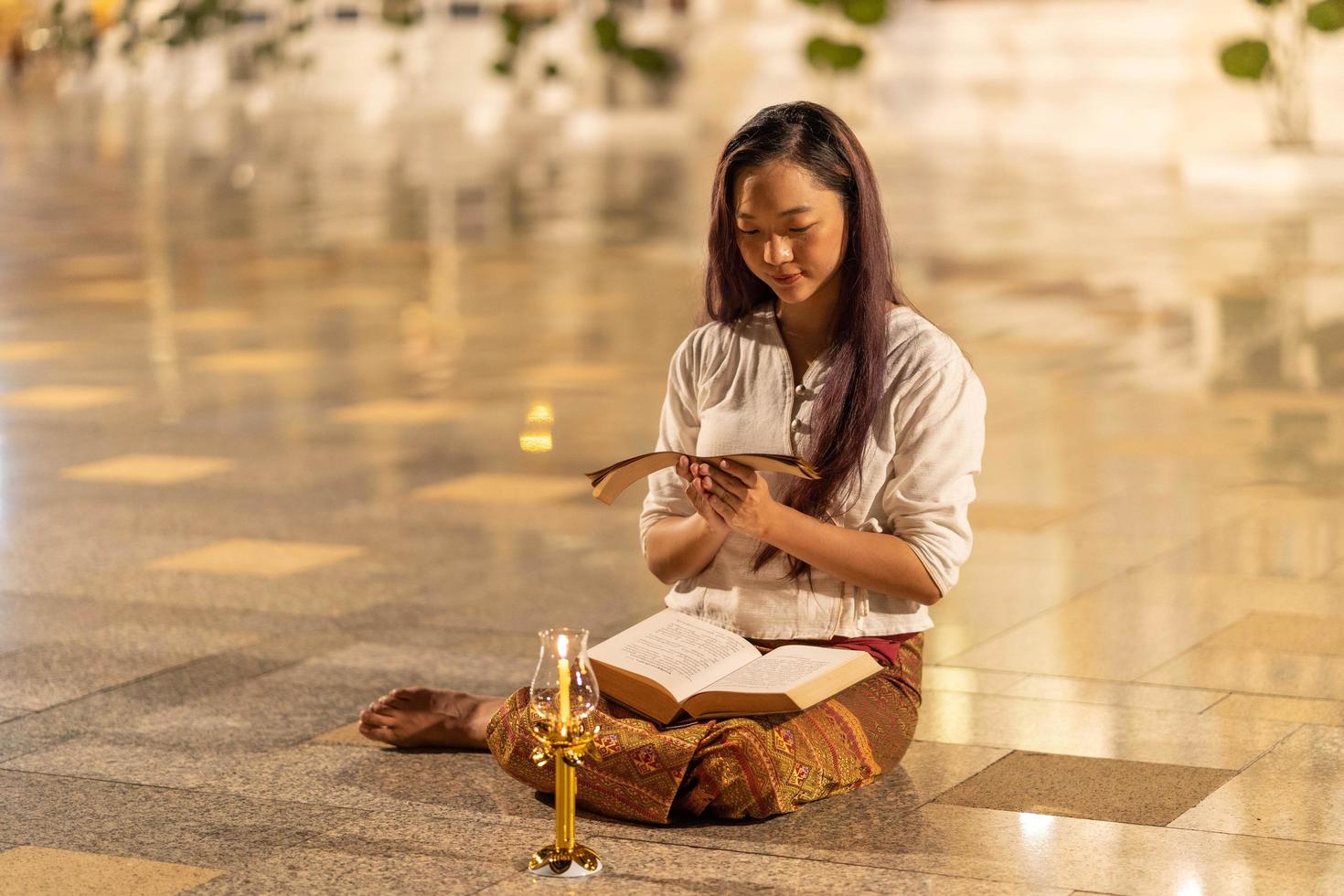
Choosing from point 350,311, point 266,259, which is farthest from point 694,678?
point 266,259

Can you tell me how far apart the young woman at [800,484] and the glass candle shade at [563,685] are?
0.42 m

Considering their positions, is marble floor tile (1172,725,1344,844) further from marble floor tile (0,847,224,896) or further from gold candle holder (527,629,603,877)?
marble floor tile (0,847,224,896)

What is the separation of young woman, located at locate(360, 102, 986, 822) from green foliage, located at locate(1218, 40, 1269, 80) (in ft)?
62.7

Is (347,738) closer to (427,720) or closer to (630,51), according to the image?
(427,720)

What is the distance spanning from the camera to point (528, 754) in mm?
3973

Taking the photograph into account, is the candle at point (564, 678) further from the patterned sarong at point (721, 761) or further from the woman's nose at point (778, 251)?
the woman's nose at point (778, 251)

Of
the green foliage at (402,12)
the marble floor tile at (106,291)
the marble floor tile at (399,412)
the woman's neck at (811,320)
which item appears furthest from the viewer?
the green foliage at (402,12)

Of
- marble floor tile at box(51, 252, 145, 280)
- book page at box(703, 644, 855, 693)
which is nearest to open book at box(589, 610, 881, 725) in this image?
book page at box(703, 644, 855, 693)

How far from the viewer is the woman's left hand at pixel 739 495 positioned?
3.67 meters

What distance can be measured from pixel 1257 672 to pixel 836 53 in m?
27.2

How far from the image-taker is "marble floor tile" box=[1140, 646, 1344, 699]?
4797 millimetres

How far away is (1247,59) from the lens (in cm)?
2197

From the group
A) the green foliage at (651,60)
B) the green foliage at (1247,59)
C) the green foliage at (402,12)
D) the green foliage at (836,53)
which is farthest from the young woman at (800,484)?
the green foliage at (402,12)

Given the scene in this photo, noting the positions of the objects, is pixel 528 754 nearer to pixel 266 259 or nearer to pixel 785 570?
pixel 785 570
